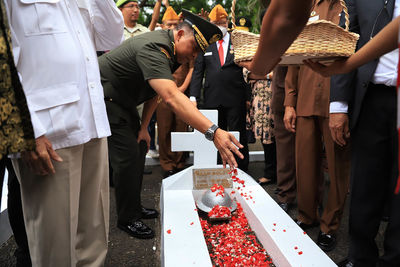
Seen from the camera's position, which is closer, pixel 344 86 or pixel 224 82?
pixel 344 86

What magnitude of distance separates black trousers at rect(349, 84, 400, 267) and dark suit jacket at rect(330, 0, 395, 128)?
0.19ft

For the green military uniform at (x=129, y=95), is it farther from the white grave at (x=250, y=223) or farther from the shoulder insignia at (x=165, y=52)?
the white grave at (x=250, y=223)

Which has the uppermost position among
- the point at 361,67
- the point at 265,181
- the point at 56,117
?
the point at 361,67

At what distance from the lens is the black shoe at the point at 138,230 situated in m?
2.77

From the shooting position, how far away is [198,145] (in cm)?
279

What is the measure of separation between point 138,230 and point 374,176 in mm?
1929

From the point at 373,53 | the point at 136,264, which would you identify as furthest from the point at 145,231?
the point at 373,53

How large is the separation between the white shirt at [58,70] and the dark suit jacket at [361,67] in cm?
139

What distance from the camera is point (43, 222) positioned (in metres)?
1.42

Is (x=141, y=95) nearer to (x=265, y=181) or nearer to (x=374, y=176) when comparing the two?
(x=374, y=176)

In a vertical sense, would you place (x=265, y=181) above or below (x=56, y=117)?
below

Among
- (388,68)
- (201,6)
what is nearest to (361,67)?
(388,68)

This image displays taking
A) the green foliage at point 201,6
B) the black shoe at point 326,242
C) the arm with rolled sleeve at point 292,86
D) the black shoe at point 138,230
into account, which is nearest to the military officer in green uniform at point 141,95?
the black shoe at point 138,230

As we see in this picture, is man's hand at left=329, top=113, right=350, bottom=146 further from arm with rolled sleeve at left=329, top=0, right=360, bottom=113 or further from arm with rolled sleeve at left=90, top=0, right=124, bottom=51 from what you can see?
arm with rolled sleeve at left=90, top=0, right=124, bottom=51
